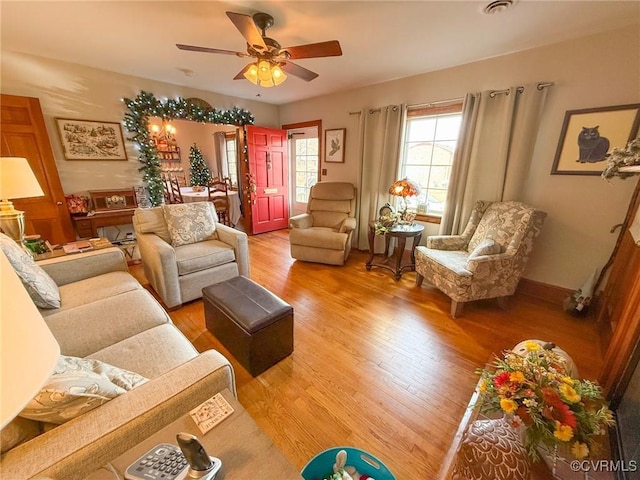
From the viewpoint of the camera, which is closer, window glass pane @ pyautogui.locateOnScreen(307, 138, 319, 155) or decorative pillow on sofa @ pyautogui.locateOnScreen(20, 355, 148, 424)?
decorative pillow on sofa @ pyautogui.locateOnScreen(20, 355, 148, 424)

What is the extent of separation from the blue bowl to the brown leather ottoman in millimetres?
769

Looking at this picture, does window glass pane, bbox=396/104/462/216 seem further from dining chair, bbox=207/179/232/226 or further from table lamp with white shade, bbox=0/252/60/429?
table lamp with white shade, bbox=0/252/60/429

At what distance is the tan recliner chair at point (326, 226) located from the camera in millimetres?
3213

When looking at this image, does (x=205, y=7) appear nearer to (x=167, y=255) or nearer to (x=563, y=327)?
(x=167, y=255)

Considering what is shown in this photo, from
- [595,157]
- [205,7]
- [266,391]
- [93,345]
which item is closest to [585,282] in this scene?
[595,157]

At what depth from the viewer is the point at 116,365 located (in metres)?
1.12

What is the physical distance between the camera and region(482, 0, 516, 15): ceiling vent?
1.68 m

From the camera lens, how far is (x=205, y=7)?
6.00 ft

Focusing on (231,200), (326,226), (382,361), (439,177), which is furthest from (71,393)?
(231,200)

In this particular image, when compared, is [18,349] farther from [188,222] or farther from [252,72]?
[188,222]

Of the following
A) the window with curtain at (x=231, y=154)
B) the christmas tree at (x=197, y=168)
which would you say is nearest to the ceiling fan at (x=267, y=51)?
the window with curtain at (x=231, y=154)

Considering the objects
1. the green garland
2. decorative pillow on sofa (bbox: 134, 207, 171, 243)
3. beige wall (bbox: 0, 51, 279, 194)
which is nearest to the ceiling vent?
decorative pillow on sofa (bbox: 134, 207, 171, 243)

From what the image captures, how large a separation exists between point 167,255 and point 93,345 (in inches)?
38.0
